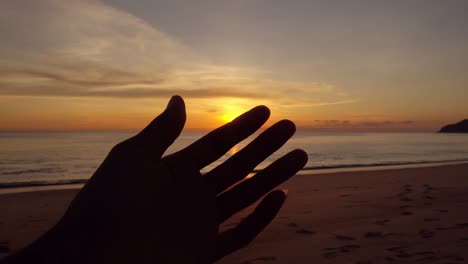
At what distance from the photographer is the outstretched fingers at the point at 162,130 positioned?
1.62 m

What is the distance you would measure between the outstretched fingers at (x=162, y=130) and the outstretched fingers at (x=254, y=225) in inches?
18.2

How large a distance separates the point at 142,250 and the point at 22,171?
19.7m

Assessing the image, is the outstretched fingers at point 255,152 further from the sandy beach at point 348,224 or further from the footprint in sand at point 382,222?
the footprint in sand at point 382,222

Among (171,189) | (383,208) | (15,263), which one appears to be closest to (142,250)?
(171,189)

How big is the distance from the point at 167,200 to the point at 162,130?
291mm

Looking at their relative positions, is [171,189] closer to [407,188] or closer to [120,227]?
[120,227]

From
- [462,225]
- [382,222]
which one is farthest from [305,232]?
[462,225]

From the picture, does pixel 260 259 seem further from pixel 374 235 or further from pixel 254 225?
pixel 254 225

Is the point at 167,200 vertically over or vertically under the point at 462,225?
over

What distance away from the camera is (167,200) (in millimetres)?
1595

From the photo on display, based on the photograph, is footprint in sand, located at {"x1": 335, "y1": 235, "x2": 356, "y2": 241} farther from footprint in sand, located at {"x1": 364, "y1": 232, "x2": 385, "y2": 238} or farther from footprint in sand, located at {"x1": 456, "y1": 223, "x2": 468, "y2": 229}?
footprint in sand, located at {"x1": 456, "y1": 223, "x2": 468, "y2": 229}

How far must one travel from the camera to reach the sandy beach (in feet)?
16.4

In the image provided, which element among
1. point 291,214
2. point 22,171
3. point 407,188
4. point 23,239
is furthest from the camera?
point 22,171

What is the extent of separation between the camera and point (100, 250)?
1.40 metres
